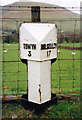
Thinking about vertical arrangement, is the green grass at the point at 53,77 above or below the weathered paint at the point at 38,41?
below

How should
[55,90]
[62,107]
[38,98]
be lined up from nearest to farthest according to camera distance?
[38,98]
[62,107]
[55,90]

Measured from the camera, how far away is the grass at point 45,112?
401 cm

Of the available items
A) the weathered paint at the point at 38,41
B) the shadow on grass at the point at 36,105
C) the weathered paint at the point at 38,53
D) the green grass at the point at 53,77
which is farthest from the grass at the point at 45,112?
the weathered paint at the point at 38,41

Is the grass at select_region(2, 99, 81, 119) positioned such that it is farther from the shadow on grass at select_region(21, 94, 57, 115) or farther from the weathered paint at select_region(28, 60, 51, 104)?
the weathered paint at select_region(28, 60, 51, 104)

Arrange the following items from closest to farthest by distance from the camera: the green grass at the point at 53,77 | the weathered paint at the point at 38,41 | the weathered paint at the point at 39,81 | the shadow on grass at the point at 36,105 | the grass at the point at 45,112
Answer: the weathered paint at the point at 38,41, the weathered paint at the point at 39,81, the shadow on grass at the point at 36,105, the grass at the point at 45,112, the green grass at the point at 53,77

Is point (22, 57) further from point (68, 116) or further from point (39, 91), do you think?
point (68, 116)

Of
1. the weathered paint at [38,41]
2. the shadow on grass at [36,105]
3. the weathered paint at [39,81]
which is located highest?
the weathered paint at [38,41]

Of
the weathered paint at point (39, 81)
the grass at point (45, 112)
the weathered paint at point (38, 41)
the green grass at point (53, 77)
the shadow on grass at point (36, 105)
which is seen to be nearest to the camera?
the weathered paint at point (38, 41)

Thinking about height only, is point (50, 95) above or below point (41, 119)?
above

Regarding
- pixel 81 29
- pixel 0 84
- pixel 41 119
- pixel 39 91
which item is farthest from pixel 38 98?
pixel 81 29

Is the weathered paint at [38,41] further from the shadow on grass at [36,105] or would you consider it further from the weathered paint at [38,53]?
the shadow on grass at [36,105]

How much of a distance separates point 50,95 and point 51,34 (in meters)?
1.04

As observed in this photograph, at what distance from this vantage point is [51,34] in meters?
3.36

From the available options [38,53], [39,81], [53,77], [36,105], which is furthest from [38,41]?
[53,77]
